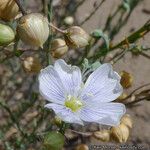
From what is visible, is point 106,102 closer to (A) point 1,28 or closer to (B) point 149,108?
(A) point 1,28

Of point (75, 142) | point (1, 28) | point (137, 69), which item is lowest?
point (75, 142)

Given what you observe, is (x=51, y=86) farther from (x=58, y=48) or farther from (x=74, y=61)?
(x=74, y=61)

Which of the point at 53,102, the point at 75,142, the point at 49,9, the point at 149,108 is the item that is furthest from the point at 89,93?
the point at 149,108

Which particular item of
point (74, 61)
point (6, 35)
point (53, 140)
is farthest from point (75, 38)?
point (74, 61)

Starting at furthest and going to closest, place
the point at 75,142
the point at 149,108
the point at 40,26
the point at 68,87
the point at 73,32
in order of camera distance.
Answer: the point at 149,108
the point at 75,142
the point at 68,87
the point at 73,32
the point at 40,26

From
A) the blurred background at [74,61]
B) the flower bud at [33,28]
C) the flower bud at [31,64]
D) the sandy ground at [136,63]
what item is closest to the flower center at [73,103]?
the flower bud at [31,64]

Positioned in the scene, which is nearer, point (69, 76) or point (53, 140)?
point (53, 140)
